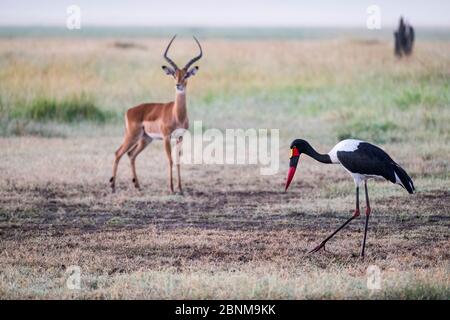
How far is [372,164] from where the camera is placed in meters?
7.04

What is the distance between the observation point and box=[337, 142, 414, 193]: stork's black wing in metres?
7.02

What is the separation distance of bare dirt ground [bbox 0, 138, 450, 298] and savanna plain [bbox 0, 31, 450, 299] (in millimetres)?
16

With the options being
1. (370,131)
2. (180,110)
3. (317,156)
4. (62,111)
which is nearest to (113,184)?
(180,110)

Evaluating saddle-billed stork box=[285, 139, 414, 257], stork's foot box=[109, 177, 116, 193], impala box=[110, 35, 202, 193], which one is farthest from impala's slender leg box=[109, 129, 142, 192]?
saddle-billed stork box=[285, 139, 414, 257]

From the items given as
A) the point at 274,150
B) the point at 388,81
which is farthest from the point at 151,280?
the point at 388,81

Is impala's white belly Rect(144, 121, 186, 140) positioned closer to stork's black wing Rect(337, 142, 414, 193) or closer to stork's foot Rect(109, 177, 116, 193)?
stork's foot Rect(109, 177, 116, 193)

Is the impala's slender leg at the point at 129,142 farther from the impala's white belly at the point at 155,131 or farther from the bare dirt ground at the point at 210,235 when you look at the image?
the bare dirt ground at the point at 210,235

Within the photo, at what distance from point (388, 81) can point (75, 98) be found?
19.5 feet

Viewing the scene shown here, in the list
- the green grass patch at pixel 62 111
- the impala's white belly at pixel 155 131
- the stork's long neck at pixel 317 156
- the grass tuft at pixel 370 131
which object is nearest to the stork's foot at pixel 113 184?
the impala's white belly at pixel 155 131

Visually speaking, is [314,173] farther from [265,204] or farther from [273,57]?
[273,57]

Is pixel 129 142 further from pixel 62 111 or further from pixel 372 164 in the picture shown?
pixel 62 111

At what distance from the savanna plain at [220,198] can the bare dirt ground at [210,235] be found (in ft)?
0.05

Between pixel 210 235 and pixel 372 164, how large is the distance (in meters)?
1.45
